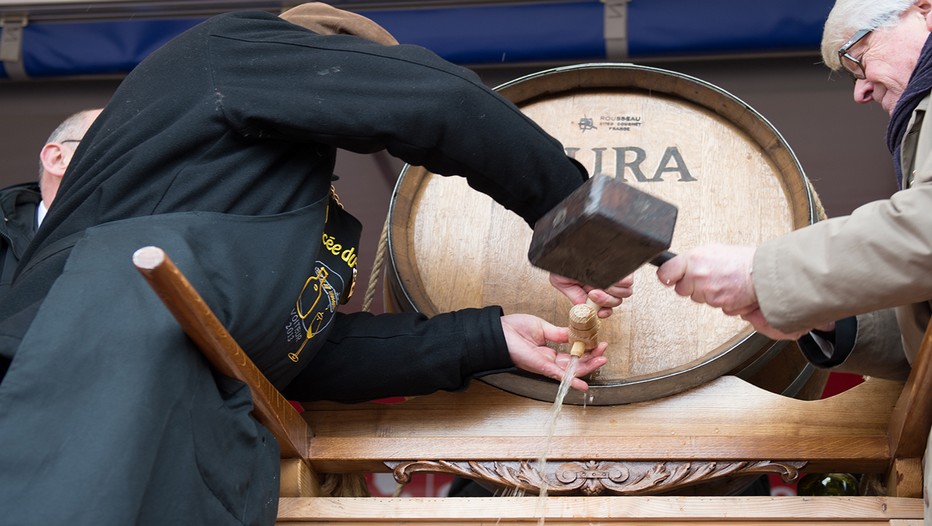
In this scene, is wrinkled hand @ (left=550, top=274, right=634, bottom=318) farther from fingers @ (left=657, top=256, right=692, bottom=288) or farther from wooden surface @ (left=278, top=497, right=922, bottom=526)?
wooden surface @ (left=278, top=497, right=922, bottom=526)

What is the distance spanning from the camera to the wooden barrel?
2.04 m

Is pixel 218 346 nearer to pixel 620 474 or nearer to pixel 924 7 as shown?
pixel 620 474

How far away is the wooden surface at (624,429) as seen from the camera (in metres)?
1.88

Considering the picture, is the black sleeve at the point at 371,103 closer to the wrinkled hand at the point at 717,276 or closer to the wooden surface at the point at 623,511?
the wrinkled hand at the point at 717,276

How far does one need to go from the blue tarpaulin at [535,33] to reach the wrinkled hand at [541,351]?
1.07 metres

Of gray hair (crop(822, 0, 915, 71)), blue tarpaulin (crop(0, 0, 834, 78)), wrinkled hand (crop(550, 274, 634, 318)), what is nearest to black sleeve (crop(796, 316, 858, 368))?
wrinkled hand (crop(550, 274, 634, 318))

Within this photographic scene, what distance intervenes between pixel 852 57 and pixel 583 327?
744 mm

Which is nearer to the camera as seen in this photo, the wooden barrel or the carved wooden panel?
the carved wooden panel

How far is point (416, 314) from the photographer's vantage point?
2045 millimetres

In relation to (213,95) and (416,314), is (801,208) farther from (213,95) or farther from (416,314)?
(213,95)

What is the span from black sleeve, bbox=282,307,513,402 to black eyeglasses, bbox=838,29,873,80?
802mm

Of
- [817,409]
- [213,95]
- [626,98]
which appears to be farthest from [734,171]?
[213,95]

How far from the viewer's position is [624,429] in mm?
1953

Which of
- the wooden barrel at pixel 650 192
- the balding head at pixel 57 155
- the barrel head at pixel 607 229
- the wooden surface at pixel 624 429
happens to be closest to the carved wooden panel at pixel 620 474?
the wooden surface at pixel 624 429
